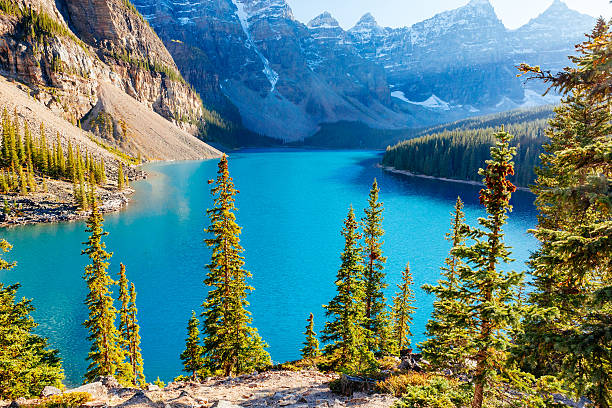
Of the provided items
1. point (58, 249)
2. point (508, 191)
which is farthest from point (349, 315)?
point (58, 249)

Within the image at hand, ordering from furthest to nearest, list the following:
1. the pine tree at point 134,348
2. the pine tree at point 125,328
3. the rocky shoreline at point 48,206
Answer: the rocky shoreline at point 48,206 < the pine tree at point 134,348 < the pine tree at point 125,328

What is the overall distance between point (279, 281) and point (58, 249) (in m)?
40.7

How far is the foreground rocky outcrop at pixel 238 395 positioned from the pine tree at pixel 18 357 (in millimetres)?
1734

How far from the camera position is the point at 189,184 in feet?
411

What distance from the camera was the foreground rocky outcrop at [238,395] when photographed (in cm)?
1464

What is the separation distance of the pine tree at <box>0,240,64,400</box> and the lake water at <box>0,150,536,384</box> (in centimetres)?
1034

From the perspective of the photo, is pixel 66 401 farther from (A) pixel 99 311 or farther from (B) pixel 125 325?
(B) pixel 125 325

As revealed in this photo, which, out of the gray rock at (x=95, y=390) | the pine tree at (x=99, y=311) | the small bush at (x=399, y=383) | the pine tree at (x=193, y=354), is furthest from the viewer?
the pine tree at (x=193, y=354)

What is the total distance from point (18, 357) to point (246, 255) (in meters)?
41.1

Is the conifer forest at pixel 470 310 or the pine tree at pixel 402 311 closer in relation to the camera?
the conifer forest at pixel 470 310

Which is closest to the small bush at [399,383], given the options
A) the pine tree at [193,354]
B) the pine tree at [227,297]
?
the pine tree at [227,297]

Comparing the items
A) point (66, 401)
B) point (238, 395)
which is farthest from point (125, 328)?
point (66, 401)

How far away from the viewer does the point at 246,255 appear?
60.0 meters

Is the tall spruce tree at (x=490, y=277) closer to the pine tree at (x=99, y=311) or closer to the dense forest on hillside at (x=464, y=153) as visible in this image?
the pine tree at (x=99, y=311)
